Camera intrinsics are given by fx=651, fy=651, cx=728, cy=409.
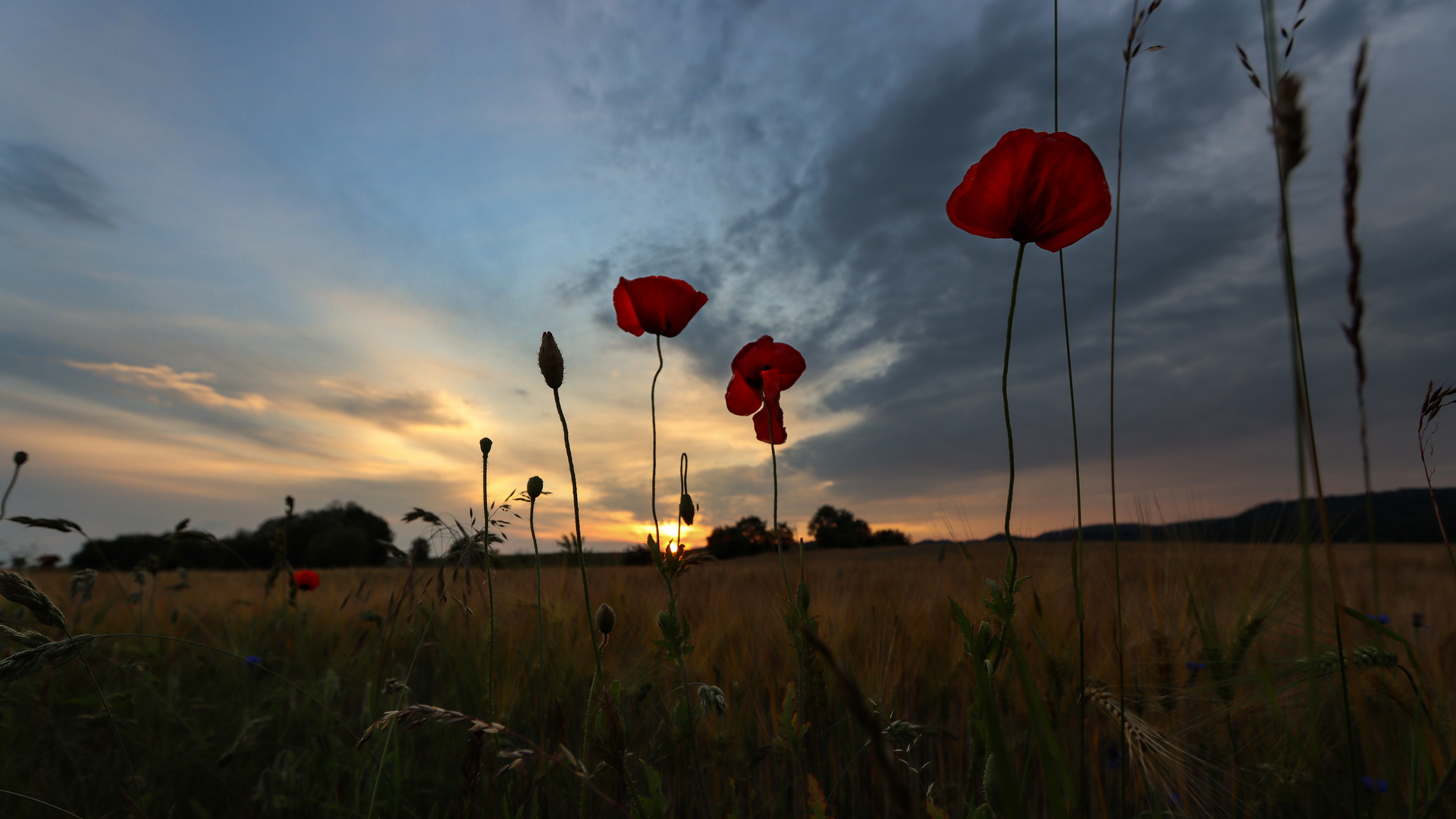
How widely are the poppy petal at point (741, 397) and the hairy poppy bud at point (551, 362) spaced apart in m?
0.76

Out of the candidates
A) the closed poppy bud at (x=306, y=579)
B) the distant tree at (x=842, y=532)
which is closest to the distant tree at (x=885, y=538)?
the distant tree at (x=842, y=532)

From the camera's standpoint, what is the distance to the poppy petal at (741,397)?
1840 mm

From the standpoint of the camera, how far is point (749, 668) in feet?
7.80

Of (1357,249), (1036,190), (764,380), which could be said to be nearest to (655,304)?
(764,380)

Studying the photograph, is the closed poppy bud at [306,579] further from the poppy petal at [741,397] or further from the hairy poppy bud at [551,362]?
the hairy poppy bud at [551,362]

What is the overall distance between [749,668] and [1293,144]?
7.05 feet

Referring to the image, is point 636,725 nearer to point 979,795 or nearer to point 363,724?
point 363,724

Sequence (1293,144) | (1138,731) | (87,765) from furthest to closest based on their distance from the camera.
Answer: (87,765) < (1138,731) < (1293,144)

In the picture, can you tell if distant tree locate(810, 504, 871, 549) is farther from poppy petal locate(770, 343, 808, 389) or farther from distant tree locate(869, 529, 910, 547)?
poppy petal locate(770, 343, 808, 389)

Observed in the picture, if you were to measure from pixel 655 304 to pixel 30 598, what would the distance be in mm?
1236

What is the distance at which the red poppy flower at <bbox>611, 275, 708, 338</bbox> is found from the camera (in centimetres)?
147

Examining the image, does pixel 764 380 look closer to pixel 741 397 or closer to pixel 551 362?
pixel 741 397

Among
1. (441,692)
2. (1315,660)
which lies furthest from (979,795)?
(441,692)

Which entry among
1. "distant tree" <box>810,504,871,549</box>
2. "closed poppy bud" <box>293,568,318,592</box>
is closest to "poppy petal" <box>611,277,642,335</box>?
"closed poppy bud" <box>293,568,318,592</box>
